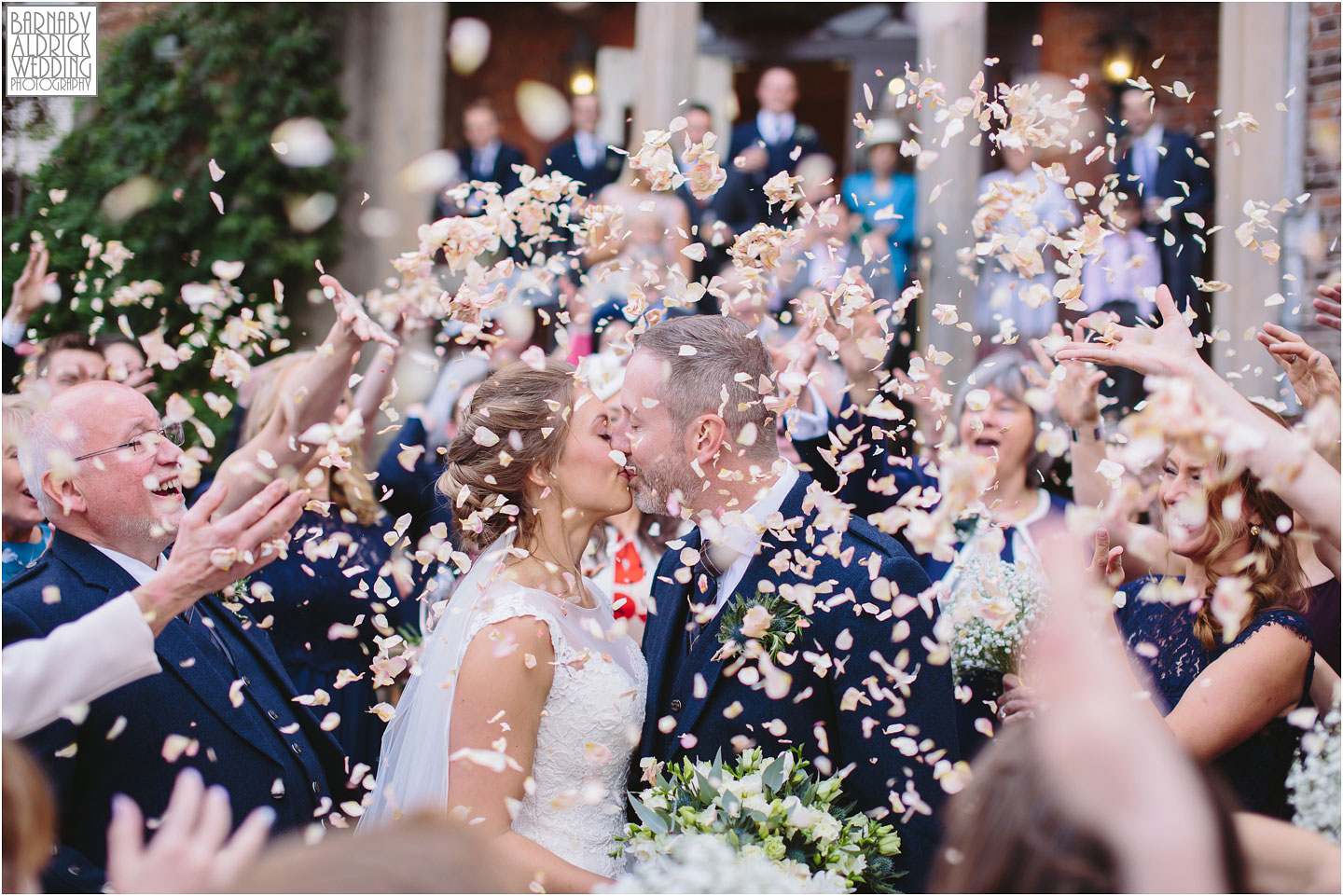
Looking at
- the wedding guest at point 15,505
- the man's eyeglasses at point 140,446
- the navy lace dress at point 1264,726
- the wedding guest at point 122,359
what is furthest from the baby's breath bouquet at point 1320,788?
the wedding guest at point 122,359

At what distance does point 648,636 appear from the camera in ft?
10.6

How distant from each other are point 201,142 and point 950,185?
17.6ft

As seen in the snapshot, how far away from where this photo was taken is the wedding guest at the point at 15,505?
135 inches

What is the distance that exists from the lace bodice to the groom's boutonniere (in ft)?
1.03

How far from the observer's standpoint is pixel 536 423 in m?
3.09

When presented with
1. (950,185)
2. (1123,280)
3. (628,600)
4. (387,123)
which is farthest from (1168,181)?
(387,123)

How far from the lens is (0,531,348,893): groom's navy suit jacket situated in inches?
A: 96.8

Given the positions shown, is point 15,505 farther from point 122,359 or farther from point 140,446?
point 122,359

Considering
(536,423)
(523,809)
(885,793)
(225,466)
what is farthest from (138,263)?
(885,793)

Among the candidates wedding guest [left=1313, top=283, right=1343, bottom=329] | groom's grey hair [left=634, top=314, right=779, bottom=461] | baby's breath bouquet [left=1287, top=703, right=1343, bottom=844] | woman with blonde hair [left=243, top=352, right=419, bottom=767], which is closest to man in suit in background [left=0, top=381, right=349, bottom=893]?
woman with blonde hair [left=243, top=352, right=419, bottom=767]

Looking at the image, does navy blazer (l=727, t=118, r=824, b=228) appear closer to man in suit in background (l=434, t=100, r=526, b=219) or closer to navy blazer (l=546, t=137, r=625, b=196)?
navy blazer (l=546, t=137, r=625, b=196)

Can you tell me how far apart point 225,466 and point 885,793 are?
7.33ft

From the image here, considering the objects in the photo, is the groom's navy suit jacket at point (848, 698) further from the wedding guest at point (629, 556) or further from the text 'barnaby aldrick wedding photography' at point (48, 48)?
the text 'barnaby aldrick wedding photography' at point (48, 48)

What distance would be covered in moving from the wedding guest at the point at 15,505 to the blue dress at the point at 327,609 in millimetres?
755
